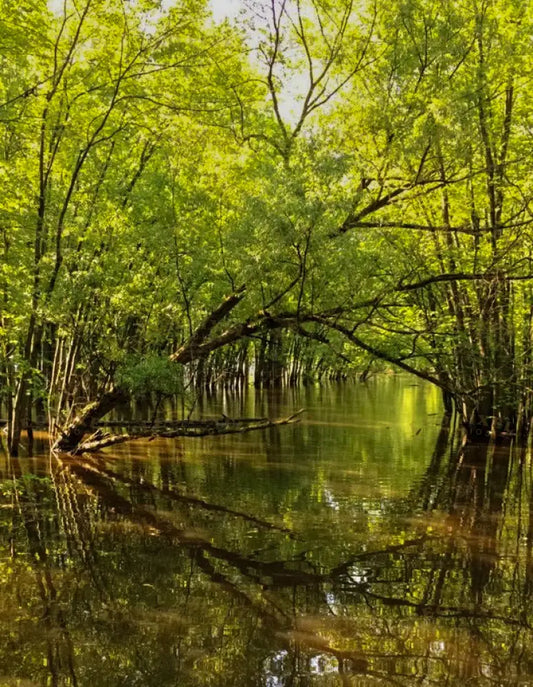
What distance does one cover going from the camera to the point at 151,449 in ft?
62.7

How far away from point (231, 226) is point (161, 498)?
7442mm

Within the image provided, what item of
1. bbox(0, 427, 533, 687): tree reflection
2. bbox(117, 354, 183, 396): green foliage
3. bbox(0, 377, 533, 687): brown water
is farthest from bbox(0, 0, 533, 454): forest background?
bbox(0, 427, 533, 687): tree reflection

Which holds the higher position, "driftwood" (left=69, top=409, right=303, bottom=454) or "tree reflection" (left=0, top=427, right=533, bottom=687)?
"driftwood" (left=69, top=409, right=303, bottom=454)

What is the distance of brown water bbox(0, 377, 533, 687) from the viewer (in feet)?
18.9

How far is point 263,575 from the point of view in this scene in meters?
8.12

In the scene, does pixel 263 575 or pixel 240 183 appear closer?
pixel 263 575

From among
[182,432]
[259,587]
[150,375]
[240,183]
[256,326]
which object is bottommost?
[259,587]

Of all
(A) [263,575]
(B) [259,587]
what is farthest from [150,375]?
(B) [259,587]

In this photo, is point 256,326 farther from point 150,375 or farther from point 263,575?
point 263,575

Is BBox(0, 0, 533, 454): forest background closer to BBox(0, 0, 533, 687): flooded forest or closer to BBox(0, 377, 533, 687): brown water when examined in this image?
BBox(0, 0, 533, 687): flooded forest

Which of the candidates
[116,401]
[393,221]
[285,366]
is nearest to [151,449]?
[116,401]

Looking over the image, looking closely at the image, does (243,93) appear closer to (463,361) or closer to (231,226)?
(231,226)

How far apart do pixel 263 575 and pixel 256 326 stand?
8.38m

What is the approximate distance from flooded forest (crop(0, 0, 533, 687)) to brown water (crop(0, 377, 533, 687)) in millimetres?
46
